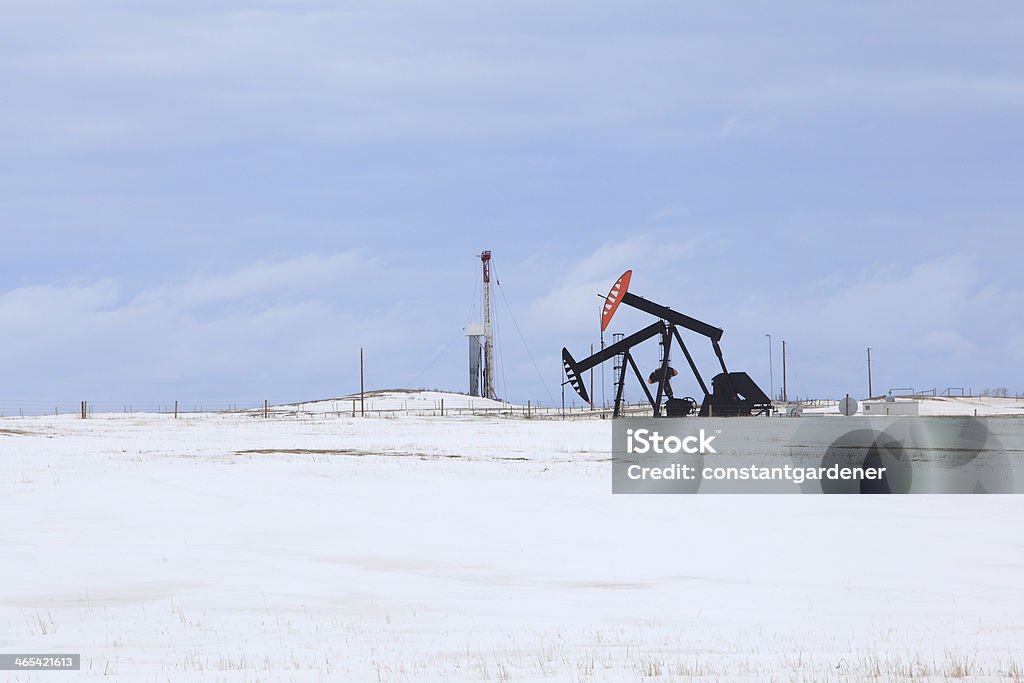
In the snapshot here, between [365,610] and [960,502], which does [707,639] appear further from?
[960,502]

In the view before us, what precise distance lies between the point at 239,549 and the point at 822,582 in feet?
25.1

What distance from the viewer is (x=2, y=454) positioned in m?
31.2

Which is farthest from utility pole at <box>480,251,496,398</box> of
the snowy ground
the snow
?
the snowy ground

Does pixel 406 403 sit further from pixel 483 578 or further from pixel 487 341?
pixel 483 578

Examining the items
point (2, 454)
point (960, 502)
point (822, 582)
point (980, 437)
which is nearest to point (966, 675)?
point (822, 582)

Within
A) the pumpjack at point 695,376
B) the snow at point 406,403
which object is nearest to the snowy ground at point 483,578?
the pumpjack at point 695,376

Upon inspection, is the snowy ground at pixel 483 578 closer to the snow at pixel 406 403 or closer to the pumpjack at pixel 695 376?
the pumpjack at pixel 695 376

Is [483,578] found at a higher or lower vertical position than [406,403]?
lower

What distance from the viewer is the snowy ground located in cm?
935

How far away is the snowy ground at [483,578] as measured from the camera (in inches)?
368

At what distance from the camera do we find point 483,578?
46.4 ft

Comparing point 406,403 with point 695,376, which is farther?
point 406,403

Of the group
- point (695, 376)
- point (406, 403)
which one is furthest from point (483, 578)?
point (406, 403)

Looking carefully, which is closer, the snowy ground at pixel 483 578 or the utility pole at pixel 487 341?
the snowy ground at pixel 483 578
